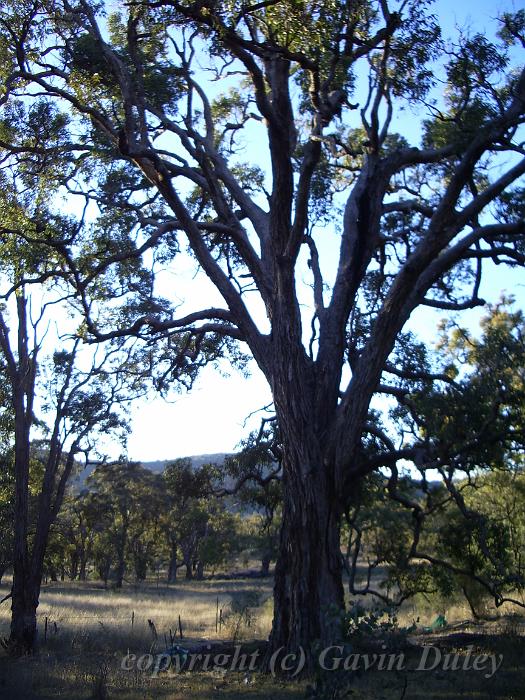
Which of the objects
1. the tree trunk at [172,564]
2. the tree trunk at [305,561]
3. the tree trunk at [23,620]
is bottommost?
the tree trunk at [172,564]

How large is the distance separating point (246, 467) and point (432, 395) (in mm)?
3746

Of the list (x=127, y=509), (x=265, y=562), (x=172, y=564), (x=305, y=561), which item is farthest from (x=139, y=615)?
(x=172, y=564)

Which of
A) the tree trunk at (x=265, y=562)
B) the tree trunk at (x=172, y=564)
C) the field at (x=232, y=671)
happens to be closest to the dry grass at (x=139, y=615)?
the field at (x=232, y=671)

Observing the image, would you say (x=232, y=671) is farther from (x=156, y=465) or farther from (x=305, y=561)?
(x=156, y=465)

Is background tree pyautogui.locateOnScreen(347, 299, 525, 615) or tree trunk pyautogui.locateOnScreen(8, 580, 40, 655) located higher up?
background tree pyautogui.locateOnScreen(347, 299, 525, 615)

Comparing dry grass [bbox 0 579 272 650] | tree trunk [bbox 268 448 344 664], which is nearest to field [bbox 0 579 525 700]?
dry grass [bbox 0 579 272 650]

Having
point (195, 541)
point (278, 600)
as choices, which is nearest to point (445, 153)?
point (278, 600)

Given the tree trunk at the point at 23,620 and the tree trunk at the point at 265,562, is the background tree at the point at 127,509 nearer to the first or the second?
the tree trunk at the point at 265,562

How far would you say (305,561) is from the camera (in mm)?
8320

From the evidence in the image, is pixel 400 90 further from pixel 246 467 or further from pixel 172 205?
pixel 246 467

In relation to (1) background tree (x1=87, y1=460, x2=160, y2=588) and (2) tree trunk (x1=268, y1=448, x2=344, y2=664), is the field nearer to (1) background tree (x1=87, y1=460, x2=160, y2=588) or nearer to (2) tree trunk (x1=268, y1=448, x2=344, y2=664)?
(2) tree trunk (x1=268, y1=448, x2=344, y2=664)

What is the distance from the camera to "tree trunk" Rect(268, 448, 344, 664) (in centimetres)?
817

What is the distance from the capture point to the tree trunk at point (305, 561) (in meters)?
8.17

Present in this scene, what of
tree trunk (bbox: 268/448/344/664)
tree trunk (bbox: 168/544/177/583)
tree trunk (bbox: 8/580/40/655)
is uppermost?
tree trunk (bbox: 268/448/344/664)
